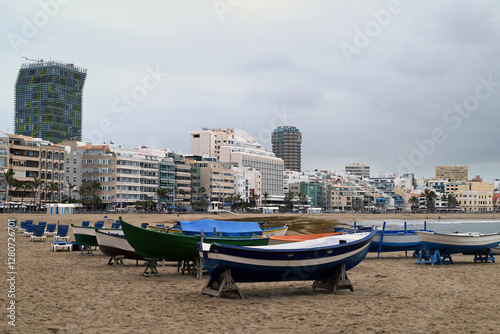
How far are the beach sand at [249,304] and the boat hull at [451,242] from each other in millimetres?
2110

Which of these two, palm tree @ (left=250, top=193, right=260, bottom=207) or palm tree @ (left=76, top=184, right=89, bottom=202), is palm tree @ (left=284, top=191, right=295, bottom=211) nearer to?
palm tree @ (left=250, top=193, right=260, bottom=207)

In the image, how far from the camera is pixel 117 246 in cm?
1961

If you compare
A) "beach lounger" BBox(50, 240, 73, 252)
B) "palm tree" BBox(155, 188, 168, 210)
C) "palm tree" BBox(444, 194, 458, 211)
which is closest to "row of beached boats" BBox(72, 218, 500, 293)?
"beach lounger" BBox(50, 240, 73, 252)

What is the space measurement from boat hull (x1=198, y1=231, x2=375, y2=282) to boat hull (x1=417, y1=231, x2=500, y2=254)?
8.05m

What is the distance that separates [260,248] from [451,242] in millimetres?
10726

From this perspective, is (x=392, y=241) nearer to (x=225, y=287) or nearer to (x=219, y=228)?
(x=219, y=228)

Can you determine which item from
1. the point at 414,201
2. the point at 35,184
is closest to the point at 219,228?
the point at 35,184

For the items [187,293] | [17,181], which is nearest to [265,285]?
[187,293]

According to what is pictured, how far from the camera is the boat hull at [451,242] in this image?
821 inches

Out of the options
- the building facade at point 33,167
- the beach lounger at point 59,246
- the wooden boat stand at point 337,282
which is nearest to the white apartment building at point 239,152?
the building facade at point 33,167

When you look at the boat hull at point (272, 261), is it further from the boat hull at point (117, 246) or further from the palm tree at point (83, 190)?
the palm tree at point (83, 190)

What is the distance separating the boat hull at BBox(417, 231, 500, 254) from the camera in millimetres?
20844

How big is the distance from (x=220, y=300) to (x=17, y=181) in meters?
83.6

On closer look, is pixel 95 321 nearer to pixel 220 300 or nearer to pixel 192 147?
pixel 220 300
